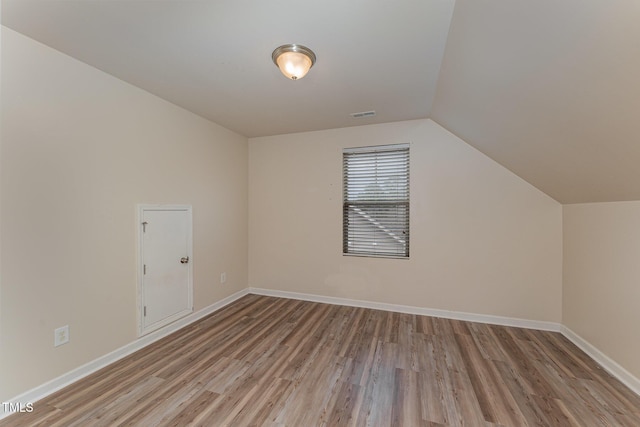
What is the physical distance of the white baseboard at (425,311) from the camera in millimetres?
2834

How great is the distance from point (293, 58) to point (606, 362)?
346 centimetres

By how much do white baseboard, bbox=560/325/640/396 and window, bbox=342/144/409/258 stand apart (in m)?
1.74

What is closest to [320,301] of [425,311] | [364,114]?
[425,311]

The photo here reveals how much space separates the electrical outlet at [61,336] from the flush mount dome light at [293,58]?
2.53 metres

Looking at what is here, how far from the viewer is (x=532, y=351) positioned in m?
2.38

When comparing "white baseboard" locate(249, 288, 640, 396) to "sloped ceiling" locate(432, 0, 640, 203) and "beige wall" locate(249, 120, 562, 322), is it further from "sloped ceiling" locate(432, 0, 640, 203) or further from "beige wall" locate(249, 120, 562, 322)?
"sloped ceiling" locate(432, 0, 640, 203)

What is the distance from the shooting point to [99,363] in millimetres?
2119

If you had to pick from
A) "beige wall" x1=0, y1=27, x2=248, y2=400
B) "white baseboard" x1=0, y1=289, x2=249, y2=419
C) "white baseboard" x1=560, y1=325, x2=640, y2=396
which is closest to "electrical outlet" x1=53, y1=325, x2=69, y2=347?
"beige wall" x1=0, y1=27, x2=248, y2=400

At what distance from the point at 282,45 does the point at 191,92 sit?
1229mm

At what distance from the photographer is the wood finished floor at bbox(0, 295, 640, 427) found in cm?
162

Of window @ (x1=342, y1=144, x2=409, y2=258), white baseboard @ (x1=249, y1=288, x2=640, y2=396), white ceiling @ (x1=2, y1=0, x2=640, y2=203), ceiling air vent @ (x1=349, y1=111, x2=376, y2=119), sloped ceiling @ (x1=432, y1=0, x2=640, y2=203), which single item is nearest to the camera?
sloped ceiling @ (x1=432, y1=0, x2=640, y2=203)

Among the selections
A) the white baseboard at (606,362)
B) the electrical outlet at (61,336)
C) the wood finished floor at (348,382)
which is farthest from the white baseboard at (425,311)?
the electrical outlet at (61,336)

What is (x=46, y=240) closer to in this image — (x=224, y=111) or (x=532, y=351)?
(x=224, y=111)

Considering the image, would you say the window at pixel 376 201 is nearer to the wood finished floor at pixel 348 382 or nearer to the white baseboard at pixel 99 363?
the wood finished floor at pixel 348 382
